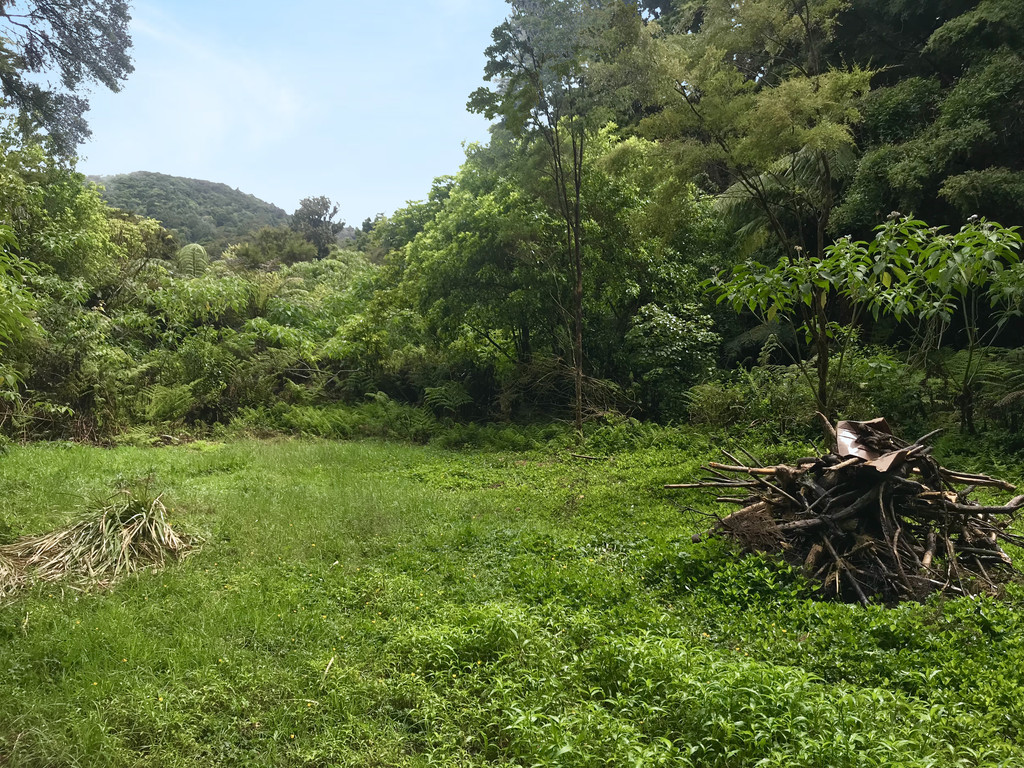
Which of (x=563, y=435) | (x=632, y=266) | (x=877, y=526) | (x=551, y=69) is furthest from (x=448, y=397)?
(x=877, y=526)

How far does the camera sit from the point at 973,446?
7.42 meters

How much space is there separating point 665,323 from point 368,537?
781 cm

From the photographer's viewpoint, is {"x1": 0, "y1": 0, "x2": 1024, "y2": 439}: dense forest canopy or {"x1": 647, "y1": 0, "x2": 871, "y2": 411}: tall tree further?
{"x1": 0, "y1": 0, "x2": 1024, "y2": 439}: dense forest canopy

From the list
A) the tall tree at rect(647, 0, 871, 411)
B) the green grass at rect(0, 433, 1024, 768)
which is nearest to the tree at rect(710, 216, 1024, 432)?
the tall tree at rect(647, 0, 871, 411)

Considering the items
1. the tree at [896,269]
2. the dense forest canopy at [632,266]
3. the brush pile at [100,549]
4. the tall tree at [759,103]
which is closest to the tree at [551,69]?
the dense forest canopy at [632,266]

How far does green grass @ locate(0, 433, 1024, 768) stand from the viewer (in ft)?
8.45

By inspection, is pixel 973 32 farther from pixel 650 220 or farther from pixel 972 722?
pixel 972 722

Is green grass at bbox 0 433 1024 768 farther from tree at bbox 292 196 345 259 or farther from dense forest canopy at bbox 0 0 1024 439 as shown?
tree at bbox 292 196 345 259

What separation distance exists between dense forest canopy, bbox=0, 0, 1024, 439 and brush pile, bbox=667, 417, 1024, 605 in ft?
5.93

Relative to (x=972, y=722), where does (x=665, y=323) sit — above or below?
above

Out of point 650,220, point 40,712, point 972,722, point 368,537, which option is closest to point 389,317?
point 650,220

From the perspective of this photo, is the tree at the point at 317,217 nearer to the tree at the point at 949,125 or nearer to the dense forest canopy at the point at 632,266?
the dense forest canopy at the point at 632,266

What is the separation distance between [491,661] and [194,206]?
51.2 m

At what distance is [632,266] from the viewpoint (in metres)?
12.9
